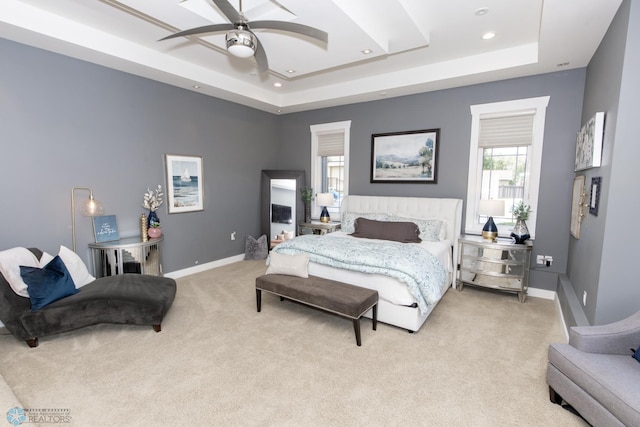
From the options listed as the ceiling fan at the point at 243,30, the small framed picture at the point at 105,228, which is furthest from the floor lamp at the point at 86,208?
the ceiling fan at the point at 243,30

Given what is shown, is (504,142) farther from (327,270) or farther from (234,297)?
(234,297)

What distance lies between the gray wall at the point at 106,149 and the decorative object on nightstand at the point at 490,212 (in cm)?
404

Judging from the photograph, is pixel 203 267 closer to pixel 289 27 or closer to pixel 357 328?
pixel 357 328

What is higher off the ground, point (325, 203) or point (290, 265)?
point (325, 203)

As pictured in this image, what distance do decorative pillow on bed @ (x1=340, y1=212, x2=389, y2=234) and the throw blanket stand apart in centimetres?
74

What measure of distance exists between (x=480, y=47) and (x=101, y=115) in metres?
4.78

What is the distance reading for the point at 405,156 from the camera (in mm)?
5098

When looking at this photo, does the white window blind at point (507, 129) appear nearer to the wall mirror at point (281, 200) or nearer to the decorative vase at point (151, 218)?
the wall mirror at point (281, 200)

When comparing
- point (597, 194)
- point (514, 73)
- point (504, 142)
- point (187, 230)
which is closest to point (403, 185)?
point (504, 142)

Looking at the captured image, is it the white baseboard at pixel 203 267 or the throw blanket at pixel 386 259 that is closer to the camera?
the throw blanket at pixel 386 259

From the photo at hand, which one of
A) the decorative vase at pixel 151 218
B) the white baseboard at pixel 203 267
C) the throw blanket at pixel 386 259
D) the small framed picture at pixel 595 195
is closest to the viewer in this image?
the small framed picture at pixel 595 195

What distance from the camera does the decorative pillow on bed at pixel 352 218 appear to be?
4.81m

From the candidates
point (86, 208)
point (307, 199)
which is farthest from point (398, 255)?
point (86, 208)

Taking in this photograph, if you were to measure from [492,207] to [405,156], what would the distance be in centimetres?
162
